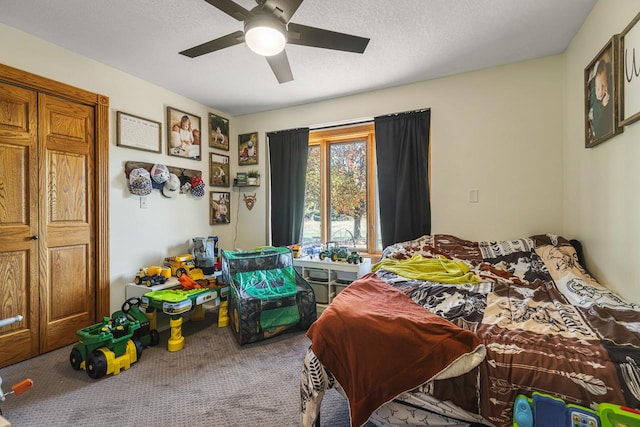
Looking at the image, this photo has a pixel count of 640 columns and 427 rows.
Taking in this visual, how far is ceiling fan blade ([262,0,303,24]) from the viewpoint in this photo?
1.44 meters

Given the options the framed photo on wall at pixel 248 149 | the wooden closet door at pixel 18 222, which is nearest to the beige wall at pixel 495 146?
the framed photo on wall at pixel 248 149

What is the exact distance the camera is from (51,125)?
2344 mm

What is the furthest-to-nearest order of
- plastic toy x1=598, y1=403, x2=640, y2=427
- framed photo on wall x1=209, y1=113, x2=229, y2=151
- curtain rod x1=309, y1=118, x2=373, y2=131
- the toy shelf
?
framed photo on wall x1=209, y1=113, x2=229, y2=151, curtain rod x1=309, y1=118, x2=373, y2=131, the toy shelf, plastic toy x1=598, y1=403, x2=640, y2=427

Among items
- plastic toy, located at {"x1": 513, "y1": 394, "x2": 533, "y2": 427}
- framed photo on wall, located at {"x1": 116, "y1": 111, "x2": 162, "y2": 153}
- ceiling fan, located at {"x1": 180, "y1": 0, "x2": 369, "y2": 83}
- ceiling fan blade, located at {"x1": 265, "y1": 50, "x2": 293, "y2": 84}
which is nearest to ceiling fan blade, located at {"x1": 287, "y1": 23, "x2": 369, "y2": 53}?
ceiling fan, located at {"x1": 180, "y1": 0, "x2": 369, "y2": 83}

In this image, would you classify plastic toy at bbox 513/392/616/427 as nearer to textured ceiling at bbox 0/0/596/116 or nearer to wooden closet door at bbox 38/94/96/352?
textured ceiling at bbox 0/0/596/116

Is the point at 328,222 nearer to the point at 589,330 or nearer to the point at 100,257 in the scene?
the point at 100,257

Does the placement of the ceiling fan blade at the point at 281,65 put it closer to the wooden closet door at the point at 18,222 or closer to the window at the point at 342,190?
the window at the point at 342,190

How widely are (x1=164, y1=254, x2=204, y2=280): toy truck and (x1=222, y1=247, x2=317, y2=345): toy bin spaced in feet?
1.03

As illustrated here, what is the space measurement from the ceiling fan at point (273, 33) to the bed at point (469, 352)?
4.88 feet

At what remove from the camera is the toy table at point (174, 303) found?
2316 mm

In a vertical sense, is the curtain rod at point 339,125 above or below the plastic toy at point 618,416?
above

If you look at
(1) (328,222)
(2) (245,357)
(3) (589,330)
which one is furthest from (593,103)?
(2) (245,357)

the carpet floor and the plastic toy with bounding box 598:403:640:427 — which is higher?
the plastic toy with bounding box 598:403:640:427

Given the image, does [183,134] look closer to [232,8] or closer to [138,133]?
[138,133]
